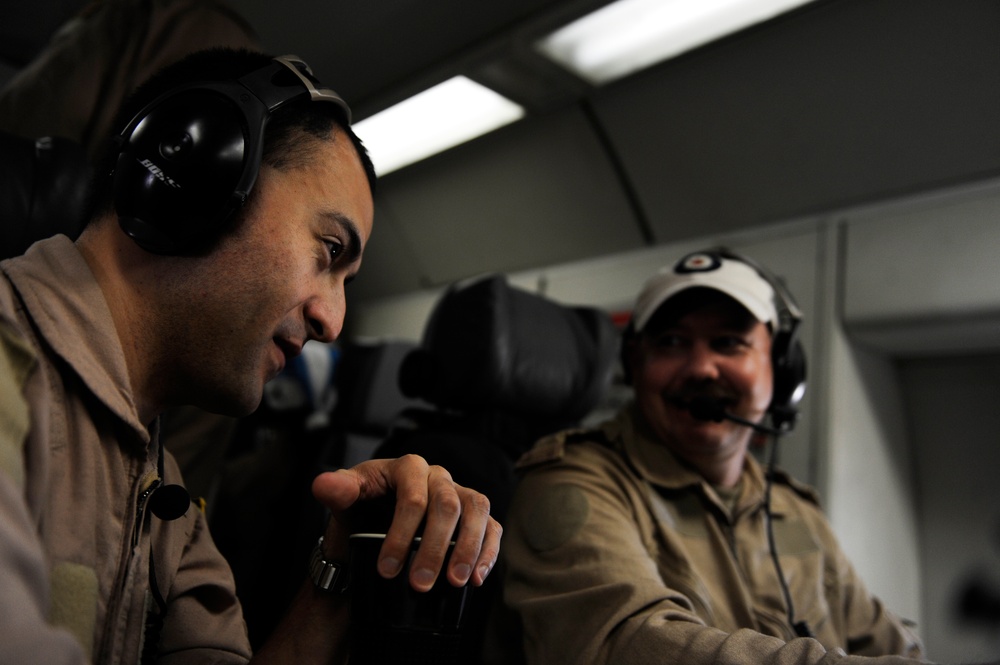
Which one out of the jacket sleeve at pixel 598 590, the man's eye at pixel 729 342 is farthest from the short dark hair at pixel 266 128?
the man's eye at pixel 729 342

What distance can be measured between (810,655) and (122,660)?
814 millimetres

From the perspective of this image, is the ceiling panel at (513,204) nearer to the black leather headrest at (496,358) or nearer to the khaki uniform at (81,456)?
the black leather headrest at (496,358)

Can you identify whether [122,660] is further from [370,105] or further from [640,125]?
[640,125]

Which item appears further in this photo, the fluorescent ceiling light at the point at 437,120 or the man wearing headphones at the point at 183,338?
the fluorescent ceiling light at the point at 437,120

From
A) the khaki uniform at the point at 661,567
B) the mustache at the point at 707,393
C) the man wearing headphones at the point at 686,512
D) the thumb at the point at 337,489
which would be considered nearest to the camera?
the thumb at the point at 337,489

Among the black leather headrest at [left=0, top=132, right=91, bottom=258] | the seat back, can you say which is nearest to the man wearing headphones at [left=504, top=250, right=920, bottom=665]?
the seat back

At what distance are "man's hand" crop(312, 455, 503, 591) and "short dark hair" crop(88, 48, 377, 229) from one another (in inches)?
13.8

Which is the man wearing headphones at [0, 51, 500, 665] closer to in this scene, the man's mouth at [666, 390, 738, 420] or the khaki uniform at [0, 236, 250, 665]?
the khaki uniform at [0, 236, 250, 665]

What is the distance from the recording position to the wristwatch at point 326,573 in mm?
919

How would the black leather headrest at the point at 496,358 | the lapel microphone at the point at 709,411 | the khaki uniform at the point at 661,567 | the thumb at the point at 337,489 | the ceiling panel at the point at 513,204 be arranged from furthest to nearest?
the ceiling panel at the point at 513,204 < the black leather headrest at the point at 496,358 < the lapel microphone at the point at 709,411 < the khaki uniform at the point at 661,567 < the thumb at the point at 337,489

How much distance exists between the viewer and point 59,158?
1229 millimetres

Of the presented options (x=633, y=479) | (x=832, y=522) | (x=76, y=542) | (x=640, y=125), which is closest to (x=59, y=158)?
(x=76, y=542)

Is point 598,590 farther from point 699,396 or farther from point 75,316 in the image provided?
point 75,316

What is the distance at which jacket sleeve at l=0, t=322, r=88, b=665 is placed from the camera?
1.50ft
